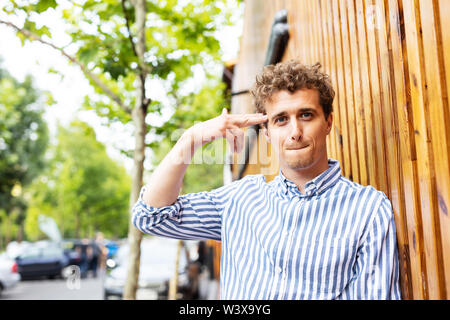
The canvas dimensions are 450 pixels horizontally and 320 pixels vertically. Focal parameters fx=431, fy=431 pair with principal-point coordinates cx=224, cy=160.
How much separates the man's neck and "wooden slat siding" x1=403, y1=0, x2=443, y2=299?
468 millimetres

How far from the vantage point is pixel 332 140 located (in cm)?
264

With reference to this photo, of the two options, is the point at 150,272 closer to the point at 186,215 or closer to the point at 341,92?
the point at 186,215

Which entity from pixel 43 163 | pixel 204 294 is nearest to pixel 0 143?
pixel 43 163

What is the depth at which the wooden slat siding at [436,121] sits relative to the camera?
125cm

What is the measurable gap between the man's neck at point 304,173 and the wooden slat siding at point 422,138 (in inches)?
18.4

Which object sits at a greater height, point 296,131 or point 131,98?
point 131,98

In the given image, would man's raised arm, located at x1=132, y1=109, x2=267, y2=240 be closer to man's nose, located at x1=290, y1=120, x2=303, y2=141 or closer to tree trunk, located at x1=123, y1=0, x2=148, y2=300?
man's nose, located at x1=290, y1=120, x2=303, y2=141

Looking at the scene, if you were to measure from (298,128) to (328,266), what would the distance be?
55 centimetres

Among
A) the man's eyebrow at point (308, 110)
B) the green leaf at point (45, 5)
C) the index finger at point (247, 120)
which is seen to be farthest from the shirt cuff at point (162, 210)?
the green leaf at point (45, 5)

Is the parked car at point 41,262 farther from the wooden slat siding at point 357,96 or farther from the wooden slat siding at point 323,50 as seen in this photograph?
the wooden slat siding at point 357,96

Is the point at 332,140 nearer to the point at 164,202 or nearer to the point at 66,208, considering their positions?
the point at 164,202

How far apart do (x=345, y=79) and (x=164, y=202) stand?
1.12m

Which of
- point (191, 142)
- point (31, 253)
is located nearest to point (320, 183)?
point (191, 142)

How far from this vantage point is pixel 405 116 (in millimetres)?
1481
